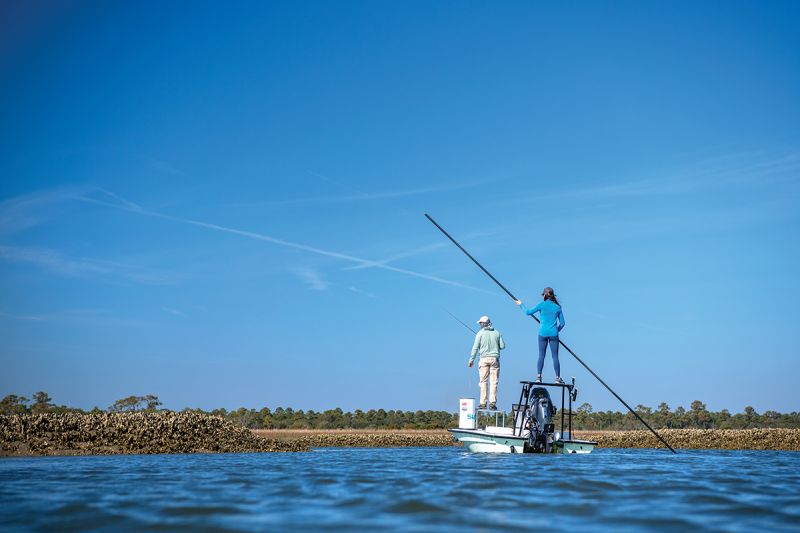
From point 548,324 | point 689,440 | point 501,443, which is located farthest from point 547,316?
point 689,440

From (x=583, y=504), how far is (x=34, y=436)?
78.8 feet

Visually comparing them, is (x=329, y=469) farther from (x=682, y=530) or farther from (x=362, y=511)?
(x=682, y=530)

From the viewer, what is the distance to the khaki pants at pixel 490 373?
25.0 m

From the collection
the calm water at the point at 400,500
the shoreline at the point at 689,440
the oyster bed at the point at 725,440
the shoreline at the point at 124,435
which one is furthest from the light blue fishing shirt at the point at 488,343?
the oyster bed at the point at 725,440

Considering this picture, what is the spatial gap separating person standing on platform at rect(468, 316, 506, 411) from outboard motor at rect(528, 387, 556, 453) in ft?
5.09

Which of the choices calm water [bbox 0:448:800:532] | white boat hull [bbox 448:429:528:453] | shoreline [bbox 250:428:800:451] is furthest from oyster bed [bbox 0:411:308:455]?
shoreline [bbox 250:428:800:451]

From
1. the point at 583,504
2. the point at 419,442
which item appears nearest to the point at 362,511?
the point at 583,504

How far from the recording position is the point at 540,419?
2381 cm

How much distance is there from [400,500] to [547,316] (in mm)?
14184

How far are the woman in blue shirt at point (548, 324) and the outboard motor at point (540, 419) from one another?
70 cm

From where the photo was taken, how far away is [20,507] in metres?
9.80

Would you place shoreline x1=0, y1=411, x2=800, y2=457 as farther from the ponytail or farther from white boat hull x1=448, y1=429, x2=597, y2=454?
the ponytail

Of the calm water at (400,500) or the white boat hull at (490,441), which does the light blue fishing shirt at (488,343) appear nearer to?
the white boat hull at (490,441)

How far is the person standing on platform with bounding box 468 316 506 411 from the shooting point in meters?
25.0
